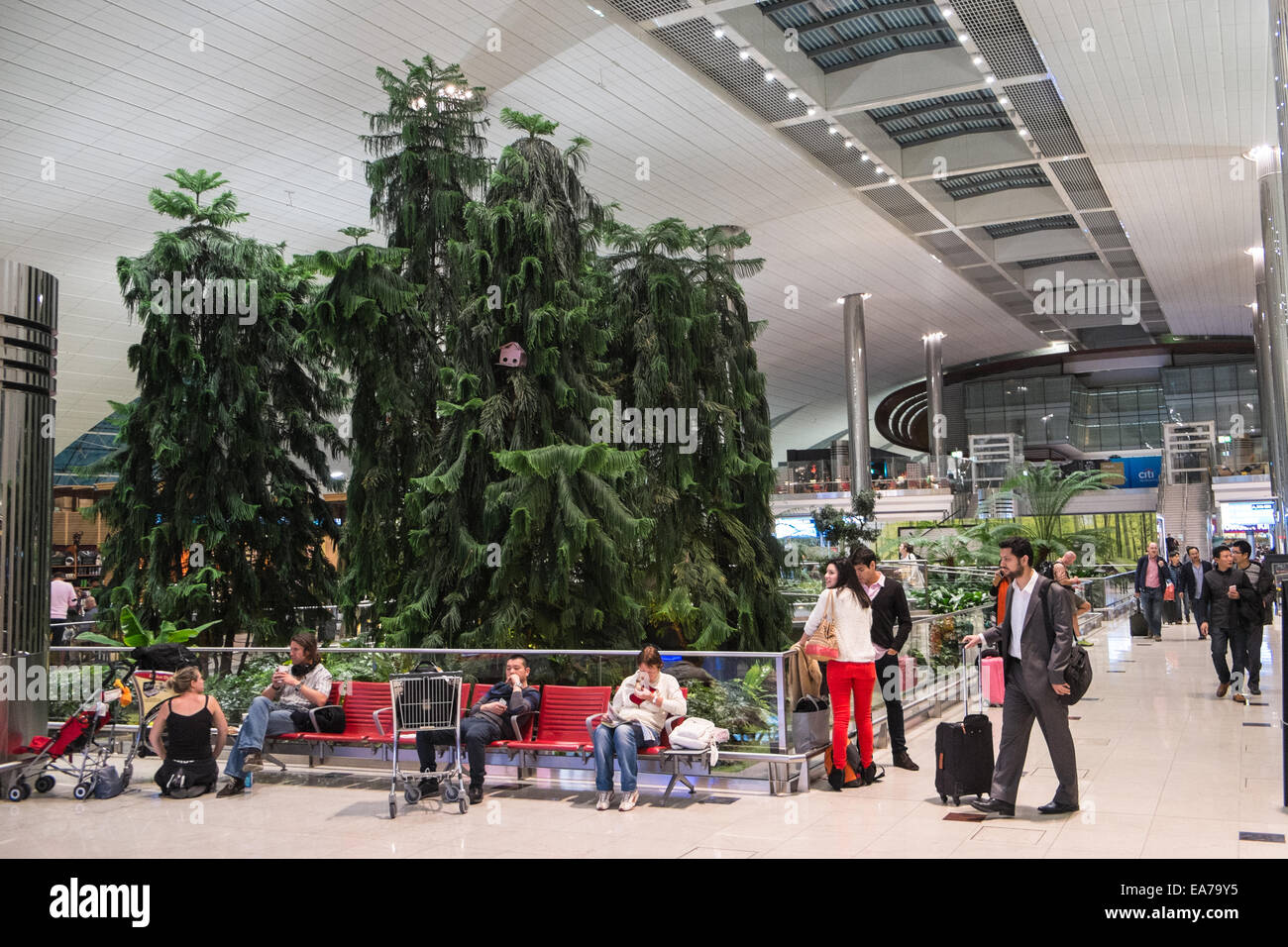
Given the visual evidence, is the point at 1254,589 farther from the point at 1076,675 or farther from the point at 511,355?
the point at 511,355

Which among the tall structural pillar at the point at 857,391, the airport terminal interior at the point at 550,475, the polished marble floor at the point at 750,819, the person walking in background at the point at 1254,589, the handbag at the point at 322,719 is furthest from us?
the tall structural pillar at the point at 857,391

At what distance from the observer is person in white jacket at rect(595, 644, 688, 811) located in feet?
22.8

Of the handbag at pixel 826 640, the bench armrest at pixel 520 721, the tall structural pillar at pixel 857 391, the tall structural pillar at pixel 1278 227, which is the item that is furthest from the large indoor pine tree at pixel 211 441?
the tall structural pillar at pixel 857 391

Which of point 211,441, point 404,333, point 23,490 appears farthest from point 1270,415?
point 23,490

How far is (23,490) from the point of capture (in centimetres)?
796

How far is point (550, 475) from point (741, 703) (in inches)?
118

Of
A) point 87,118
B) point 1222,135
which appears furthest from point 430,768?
point 1222,135

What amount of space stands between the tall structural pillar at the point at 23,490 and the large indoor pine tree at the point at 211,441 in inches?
181

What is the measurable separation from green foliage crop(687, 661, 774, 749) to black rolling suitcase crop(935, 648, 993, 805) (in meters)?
1.24

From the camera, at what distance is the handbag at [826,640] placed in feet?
23.6

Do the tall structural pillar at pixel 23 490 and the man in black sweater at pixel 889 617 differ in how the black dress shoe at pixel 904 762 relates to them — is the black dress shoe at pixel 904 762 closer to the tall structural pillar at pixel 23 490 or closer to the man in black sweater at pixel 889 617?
the man in black sweater at pixel 889 617

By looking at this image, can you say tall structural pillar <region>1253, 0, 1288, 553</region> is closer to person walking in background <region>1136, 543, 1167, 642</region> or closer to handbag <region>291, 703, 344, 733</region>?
person walking in background <region>1136, 543, 1167, 642</region>

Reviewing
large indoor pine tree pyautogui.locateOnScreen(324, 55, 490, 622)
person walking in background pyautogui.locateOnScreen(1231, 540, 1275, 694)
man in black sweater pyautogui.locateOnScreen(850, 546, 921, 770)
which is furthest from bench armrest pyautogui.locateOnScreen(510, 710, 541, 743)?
person walking in background pyautogui.locateOnScreen(1231, 540, 1275, 694)

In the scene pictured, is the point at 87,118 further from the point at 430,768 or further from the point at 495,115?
the point at 430,768
